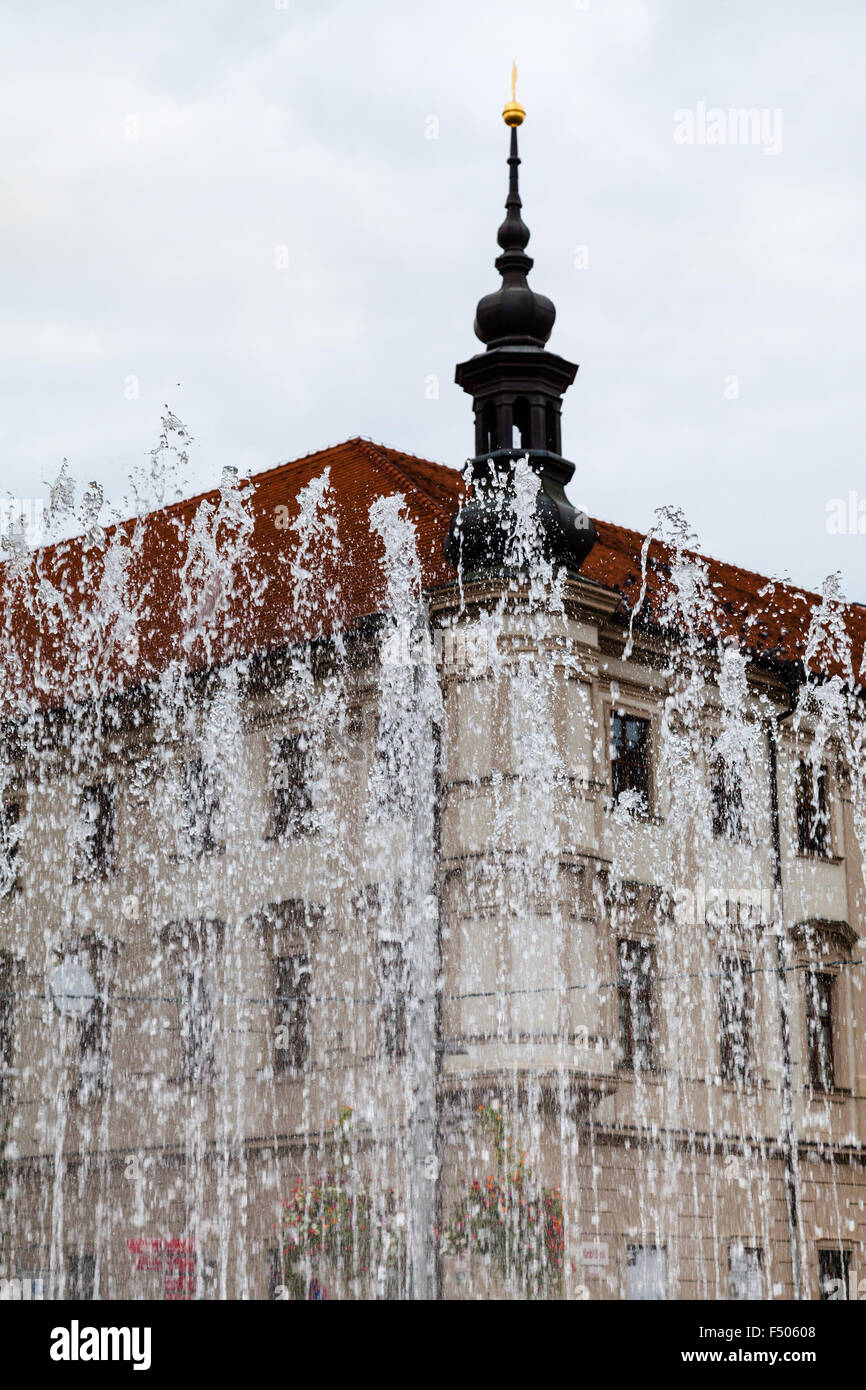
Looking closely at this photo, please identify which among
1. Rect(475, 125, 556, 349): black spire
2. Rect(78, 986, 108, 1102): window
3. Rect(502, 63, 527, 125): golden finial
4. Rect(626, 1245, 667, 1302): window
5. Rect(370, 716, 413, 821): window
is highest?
Rect(502, 63, 527, 125): golden finial

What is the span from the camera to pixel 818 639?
103 feet

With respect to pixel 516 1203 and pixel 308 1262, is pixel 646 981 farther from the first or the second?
pixel 308 1262

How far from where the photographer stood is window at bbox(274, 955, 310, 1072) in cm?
2516

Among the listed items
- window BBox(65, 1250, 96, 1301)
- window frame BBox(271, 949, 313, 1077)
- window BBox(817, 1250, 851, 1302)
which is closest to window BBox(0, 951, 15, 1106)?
window BBox(65, 1250, 96, 1301)

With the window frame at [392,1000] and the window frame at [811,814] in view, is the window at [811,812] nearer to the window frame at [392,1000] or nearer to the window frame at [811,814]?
the window frame at [811,814]

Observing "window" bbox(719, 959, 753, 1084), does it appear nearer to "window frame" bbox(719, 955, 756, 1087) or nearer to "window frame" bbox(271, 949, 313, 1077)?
"window frame" bbox(719, 955, 756, 1087)

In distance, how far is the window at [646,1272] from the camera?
23.2m

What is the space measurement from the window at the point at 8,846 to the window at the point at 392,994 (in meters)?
7.15

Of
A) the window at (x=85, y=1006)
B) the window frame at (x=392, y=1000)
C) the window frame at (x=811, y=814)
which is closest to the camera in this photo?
the window frame at (x=392, y=1000)

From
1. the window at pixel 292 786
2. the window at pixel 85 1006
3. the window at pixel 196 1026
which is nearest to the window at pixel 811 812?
the window at pixel 292 786

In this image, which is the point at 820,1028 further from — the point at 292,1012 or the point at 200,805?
the point at 200,805

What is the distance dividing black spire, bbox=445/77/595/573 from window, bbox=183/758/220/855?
4591 millimetres
